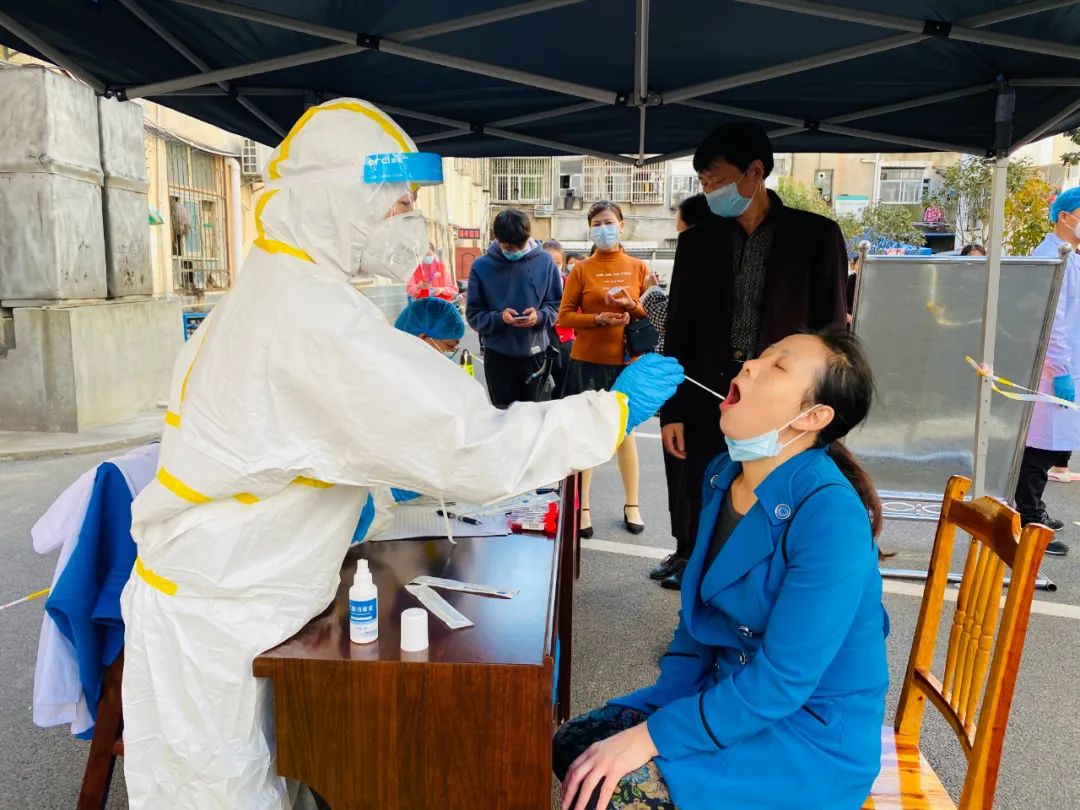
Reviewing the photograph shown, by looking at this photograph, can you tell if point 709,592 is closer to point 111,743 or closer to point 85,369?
point 111,743

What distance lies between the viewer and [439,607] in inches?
65.7

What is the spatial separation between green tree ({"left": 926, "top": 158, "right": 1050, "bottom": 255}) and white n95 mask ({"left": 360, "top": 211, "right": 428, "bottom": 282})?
8.69m

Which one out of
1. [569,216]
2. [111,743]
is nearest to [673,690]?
[111,743]

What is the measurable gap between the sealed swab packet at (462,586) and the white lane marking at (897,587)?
7.89ft

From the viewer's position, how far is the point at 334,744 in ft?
4.85

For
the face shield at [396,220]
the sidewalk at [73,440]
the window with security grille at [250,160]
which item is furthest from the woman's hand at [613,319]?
the window with security grille at [250,160]

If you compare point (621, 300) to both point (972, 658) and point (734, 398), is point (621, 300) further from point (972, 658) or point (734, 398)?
point (972, 658)

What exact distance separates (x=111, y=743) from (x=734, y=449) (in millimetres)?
1685

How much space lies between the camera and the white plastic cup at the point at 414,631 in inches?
58.3

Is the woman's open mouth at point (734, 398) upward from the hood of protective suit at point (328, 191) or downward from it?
downward

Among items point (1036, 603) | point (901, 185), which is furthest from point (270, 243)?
point (901, 185)

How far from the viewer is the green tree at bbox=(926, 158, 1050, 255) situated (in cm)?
1391

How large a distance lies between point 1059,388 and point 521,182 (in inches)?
1752

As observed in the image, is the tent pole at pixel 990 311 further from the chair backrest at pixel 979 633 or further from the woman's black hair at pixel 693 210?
the chair backrest at pixel 979 633
